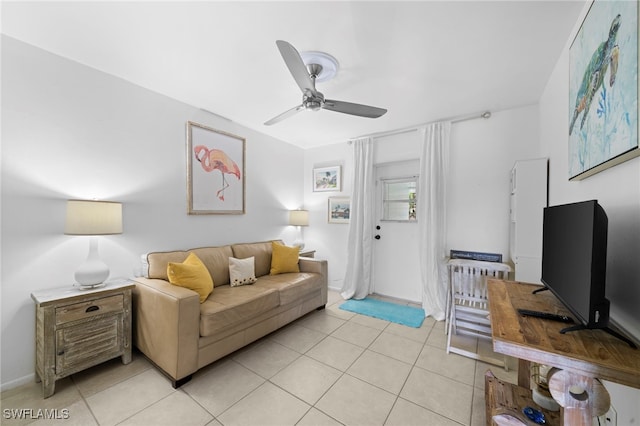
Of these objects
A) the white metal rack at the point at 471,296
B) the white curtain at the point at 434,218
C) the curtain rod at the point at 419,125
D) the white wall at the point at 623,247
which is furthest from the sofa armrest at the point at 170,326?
the curtain rod at the point at 419,125

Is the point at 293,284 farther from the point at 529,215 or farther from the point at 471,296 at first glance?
the point at 529,215

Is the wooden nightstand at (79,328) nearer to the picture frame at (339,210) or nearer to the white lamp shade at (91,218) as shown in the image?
the white lamp shade at (91,218)

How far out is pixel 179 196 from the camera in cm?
276

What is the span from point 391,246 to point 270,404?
8.73ft

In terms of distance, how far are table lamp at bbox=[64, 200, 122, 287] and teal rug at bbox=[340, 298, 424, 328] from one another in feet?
8.76

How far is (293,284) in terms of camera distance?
2711 mm

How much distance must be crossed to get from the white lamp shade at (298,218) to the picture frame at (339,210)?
1.38 ft

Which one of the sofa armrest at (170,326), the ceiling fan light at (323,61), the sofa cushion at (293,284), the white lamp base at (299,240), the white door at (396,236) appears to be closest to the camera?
the sofa armrest at (170,326)

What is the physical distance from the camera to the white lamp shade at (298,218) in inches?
162

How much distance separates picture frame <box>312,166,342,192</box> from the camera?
4.15 meters

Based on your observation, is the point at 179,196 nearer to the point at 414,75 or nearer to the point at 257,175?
the point at 257,175

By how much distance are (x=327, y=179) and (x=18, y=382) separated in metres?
3.90

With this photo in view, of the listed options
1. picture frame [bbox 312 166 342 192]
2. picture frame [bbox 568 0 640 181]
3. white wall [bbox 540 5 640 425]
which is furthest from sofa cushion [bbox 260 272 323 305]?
picture frame [bbox 568 0 640 181]

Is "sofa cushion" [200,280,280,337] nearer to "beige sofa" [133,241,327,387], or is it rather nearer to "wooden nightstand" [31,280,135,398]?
"beige sofa" [133,241,327,387]
